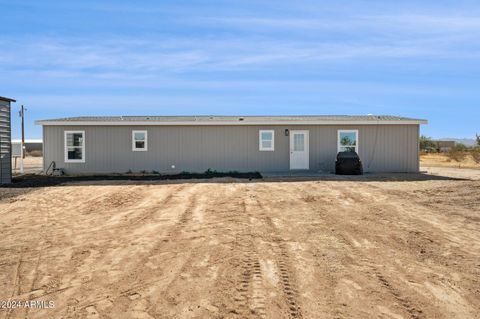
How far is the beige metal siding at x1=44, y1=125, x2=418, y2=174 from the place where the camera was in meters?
21.5

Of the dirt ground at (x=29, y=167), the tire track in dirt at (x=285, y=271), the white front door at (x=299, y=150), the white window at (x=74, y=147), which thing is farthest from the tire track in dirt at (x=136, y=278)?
the dirt ground at (x=29, y=167)

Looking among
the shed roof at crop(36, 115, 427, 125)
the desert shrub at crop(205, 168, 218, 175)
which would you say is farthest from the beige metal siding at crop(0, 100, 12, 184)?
the desert shrub at crop(205, 168, 218, 175)

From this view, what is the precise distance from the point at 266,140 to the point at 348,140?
153 inches

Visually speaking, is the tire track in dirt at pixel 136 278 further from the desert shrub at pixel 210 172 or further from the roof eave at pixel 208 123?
the roof eave at pixel 208 123

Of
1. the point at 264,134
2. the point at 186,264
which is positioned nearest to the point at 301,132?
the point at 264,134

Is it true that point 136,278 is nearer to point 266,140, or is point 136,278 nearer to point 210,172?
point 210,172

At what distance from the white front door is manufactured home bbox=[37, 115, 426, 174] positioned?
0.11ft

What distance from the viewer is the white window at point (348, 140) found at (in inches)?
851

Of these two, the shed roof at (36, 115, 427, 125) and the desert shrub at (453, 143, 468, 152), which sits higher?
the shed roof at (36, 115, 427, 125)

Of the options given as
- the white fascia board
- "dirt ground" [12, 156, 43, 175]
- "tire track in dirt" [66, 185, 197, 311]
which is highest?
the white fascia board

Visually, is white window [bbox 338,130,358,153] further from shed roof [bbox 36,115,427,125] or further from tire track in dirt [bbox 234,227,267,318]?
tire track in dirt [bbox 234,227,267,318]


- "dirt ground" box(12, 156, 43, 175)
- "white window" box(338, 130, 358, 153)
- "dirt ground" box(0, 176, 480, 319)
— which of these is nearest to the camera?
"dirt ground" box(0, 176, 480, 319)

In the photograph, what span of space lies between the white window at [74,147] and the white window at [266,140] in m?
8.37

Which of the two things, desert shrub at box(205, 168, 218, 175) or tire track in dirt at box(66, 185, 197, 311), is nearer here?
tire track in dirt at box(66, 185, 197, 311)
